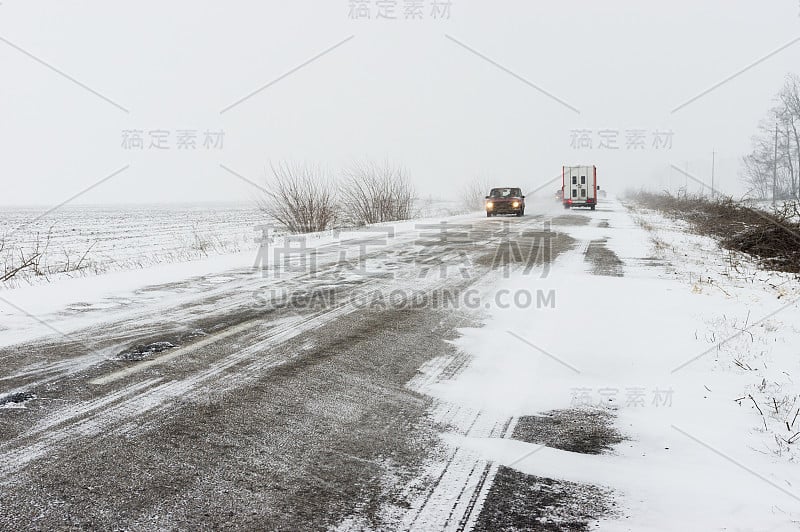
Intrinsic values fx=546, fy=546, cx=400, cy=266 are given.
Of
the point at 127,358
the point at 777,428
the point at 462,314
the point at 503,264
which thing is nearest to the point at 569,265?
the point at 503,264

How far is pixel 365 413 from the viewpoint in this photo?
3551 millimetres

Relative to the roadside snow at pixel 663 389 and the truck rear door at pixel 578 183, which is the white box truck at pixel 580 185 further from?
the roadside snow at pixel 663 389

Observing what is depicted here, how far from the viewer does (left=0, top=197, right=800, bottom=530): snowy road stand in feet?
8.02

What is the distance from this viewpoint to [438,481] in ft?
8.82

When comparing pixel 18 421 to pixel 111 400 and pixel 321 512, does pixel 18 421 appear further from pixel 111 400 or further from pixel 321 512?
pixel 321 512

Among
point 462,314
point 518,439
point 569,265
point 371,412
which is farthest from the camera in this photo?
point 569,265

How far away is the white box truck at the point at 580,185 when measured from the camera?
36.0m

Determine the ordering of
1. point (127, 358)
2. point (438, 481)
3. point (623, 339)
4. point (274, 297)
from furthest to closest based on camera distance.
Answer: point (274, 297)
point (623, 339)
point (127, 358)
point (438, 481)

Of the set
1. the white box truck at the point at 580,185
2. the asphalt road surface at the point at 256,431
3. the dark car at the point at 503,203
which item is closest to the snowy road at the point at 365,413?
the asphalt road surface at the point at 256,431

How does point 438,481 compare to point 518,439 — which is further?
point 518,439

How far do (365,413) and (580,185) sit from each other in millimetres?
35567

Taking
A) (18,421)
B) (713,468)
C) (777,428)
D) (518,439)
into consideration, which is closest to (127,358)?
(18,421)

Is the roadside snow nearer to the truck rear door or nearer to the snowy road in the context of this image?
the snowy road

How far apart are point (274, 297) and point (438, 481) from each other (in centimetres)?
514
